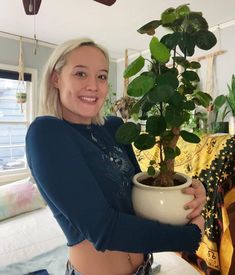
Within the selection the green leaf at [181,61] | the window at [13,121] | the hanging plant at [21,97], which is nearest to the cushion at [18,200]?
the window at [13,121]

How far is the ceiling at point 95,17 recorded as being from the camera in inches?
92.0

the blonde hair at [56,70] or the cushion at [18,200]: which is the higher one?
the blonde hair at [56,70]

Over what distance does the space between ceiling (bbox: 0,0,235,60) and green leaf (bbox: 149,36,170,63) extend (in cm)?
186

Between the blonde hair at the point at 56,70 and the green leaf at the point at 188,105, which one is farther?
the blonde hair at the point at 56,70

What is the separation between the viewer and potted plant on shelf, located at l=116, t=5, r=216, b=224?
2.30 feet

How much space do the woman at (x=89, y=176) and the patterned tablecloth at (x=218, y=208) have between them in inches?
38.0

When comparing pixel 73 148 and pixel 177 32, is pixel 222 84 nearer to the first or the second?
pixel 177 32

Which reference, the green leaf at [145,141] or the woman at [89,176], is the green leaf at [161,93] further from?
the woman at [89,176]

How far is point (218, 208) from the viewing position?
Result: 6.02ft

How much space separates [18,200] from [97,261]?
6.26 ft

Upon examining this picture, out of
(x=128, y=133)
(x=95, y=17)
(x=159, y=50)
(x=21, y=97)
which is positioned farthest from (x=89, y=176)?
(x=21, y=97)

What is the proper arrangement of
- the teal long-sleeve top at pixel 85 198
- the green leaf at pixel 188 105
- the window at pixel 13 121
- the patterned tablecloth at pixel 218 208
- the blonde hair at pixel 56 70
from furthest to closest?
the window at pixel 13 121, the patterned tablecloth at pixel 218 208, the blonde hair at pixel 56 70, the green leaf at pixel 188 105, the teal long-sleeve top at pixel 85 198

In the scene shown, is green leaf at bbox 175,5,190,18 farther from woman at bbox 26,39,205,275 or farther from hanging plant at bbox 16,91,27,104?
hanging plant at bbox 16,91,27,104

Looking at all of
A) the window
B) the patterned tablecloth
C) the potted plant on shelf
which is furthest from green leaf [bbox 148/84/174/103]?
the window
